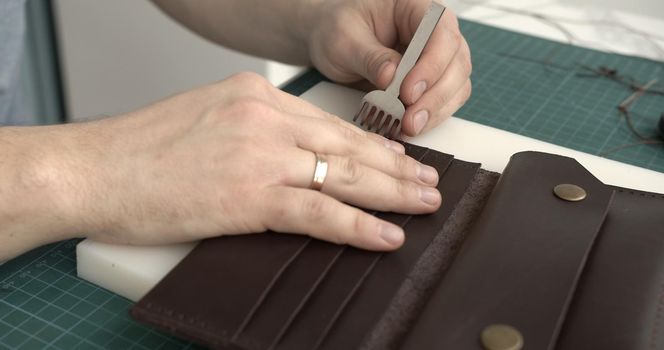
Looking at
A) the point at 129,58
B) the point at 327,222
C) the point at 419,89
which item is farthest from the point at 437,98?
the point at 129,58

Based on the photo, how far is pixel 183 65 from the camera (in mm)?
2088

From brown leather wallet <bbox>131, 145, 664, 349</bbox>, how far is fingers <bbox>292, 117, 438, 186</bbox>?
2.1 inches

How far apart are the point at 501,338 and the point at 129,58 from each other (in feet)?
5.62

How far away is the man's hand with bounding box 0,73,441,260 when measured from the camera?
2.43ft

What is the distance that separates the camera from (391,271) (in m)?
0.72

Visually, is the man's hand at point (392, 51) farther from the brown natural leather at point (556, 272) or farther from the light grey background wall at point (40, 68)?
the light grey background wall at point (40, 68)

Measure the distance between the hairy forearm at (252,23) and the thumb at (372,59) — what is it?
15cm

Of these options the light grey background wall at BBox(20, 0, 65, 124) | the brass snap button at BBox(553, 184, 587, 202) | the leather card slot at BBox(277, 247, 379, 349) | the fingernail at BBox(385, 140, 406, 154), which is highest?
the fingernail at BBox(385, 140, 406, 154)

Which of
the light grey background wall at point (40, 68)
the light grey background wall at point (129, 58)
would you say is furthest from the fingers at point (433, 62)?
the light grey background wall at point (40, 68)

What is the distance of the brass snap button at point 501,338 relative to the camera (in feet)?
2.04

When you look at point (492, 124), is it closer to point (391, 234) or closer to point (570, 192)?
point (570, 192)

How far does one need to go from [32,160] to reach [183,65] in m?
1.36

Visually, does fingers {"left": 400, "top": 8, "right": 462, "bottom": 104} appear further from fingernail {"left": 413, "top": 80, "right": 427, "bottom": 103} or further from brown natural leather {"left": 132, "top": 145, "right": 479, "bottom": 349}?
brown natural leather {"left": 132, "top": 145, "right": 479, "bottom": 349}

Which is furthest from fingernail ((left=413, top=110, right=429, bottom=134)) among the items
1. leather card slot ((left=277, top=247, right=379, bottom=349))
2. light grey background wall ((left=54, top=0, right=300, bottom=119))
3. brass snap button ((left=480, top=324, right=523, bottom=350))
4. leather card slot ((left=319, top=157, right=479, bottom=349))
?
light grey background wall ((left=54, top=0, right=300, bottom=119))
